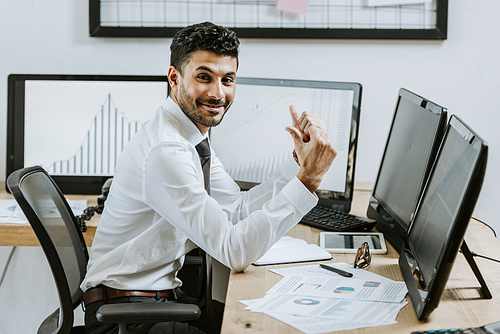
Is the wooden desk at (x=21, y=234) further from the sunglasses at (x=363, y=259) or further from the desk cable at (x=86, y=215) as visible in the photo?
the sunglasses at (x=363, y=259)

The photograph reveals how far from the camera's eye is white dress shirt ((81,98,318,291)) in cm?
108

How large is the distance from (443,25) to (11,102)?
172 cm

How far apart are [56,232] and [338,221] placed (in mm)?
815

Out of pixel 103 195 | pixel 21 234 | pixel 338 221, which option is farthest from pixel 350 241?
pixel 21 234

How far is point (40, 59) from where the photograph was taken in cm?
204

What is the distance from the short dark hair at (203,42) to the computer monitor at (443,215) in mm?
579

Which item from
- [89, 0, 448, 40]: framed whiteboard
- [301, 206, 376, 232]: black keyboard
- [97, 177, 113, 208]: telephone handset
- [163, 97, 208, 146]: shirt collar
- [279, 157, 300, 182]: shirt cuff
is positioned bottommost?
[301, 206, 376, 232]: black keyboard

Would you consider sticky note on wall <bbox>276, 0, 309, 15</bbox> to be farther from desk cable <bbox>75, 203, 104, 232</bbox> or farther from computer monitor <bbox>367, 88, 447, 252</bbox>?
desk cable <bbox>75, 203, 104, 232</bbox>

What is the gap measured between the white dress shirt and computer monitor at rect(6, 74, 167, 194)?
664mm

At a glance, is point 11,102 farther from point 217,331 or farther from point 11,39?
point 217,331

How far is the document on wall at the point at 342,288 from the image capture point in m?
0.94

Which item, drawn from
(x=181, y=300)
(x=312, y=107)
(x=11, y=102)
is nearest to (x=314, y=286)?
(x=181, y=300)

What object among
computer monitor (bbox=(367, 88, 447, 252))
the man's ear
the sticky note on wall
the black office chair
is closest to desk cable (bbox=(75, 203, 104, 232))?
the black office chair

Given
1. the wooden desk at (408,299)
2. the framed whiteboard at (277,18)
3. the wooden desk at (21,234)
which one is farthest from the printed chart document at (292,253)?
the framed whiteboard at (277,18)
